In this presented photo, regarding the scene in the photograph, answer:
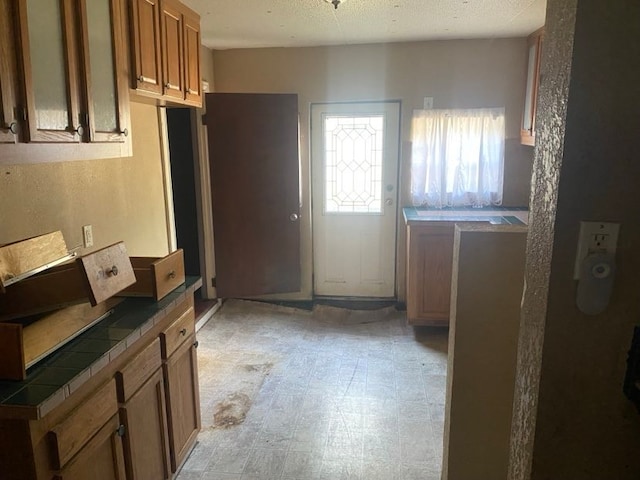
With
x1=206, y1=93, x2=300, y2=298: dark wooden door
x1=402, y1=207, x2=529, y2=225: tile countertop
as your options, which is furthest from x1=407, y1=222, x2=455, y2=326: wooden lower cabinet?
x1=206, y1=93, x2=300, y2=298: dark wooden door

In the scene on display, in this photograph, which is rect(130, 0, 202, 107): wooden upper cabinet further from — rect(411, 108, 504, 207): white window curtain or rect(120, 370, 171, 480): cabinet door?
rect(411, 108, 504, 207): white window curtain

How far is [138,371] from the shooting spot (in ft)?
5.87

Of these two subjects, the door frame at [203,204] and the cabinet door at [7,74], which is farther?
the door frame at [203,204]

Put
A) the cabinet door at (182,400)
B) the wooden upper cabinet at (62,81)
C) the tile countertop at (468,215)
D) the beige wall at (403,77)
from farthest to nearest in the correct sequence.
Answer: the beige wall at (403,77), the tile countertop at (468,215), the cabinet door at (182,400), the wooden upper cabinet at (62,81)

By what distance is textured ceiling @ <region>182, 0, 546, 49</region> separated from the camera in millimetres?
2920

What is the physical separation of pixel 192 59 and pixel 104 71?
91 cm

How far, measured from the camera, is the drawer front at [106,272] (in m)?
1.63

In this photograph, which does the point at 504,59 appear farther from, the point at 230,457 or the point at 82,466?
the point at 82,466

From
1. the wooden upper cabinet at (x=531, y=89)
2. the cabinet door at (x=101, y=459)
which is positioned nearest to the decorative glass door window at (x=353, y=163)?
the wooden upper cabinet at (x=531, y=89)

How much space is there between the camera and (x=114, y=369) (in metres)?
1.65

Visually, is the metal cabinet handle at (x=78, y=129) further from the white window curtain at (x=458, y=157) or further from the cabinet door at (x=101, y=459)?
the white window curtain at (x=458, y=157)

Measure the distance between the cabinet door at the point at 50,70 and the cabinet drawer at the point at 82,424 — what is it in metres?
0.83

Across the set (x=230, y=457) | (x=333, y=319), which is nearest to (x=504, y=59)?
(x=333, y=319)

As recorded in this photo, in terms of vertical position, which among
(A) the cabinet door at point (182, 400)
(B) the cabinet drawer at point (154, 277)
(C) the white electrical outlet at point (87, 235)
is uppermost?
(C) the white electrical outlet at point (87, 235)
